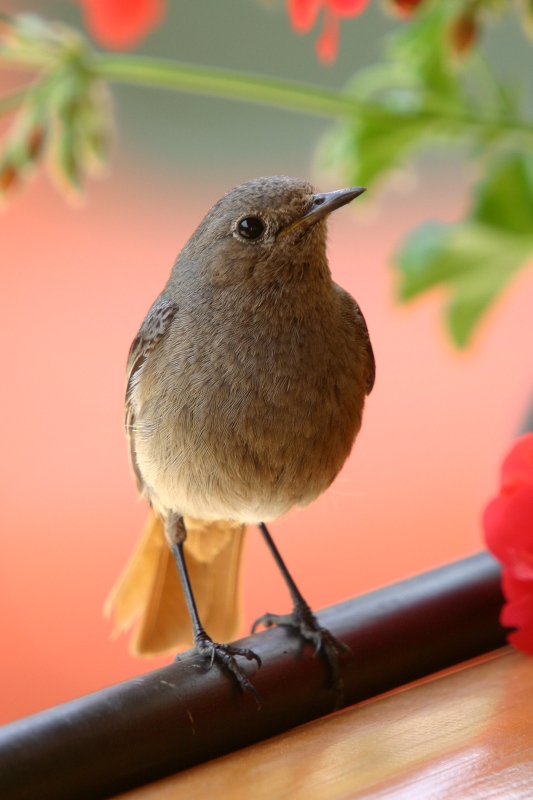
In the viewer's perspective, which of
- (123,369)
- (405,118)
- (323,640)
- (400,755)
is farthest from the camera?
(123,369)

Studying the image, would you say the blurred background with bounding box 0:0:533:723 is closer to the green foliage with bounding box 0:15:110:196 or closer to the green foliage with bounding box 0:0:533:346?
the green foliage with bounding box 0:0:533:346

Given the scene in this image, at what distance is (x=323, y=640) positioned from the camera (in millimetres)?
1499

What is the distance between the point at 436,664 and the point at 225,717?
14.8 inches

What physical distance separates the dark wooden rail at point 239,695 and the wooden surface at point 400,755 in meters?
0.03

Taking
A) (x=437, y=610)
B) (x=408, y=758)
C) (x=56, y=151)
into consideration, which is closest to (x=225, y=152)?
(x=56, y=151)

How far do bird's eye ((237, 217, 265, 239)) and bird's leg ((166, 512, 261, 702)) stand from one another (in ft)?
1.63

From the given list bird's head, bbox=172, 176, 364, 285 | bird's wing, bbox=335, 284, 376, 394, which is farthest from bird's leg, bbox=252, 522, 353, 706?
bird's head, bbox=172, 176, 364, 285

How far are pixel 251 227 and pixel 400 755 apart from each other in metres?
0.71

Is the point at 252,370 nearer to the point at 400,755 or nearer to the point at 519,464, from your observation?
the point at 519,464

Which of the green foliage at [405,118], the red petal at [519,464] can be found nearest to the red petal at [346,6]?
the green foliage at [405,118]

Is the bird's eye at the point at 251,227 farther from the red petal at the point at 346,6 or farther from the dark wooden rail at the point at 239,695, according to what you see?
the dark wooden rail at the point at 239,695

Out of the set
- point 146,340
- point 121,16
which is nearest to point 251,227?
point 146,340

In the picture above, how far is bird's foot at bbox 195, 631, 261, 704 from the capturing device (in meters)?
1.37

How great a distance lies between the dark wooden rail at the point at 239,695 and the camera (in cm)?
119
